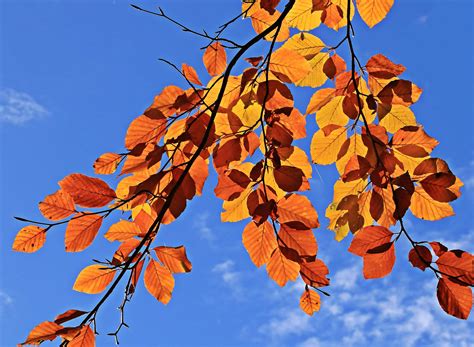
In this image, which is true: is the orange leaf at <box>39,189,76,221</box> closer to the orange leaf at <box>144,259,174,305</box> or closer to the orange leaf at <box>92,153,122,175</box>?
the orange leaf at <box>92,153,122,175</box>

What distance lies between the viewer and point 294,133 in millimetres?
1432

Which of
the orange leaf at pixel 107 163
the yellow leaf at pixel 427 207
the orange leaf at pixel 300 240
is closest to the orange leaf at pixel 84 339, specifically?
the orange leaf at pixel 107 163

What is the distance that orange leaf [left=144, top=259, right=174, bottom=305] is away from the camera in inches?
48.5

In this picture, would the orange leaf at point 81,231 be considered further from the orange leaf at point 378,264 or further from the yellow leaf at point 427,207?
the yellow leaf at point 427,207

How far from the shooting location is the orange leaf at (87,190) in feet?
3.63

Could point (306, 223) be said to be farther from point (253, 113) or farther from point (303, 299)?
point (253, 113)

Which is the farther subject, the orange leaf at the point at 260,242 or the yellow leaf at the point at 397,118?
the yellow leaf at the point at 397,118

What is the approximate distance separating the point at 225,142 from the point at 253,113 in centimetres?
17

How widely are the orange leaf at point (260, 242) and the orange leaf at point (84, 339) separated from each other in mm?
462

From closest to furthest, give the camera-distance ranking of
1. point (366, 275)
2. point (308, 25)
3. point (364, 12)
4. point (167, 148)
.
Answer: point (366, 275), point (167, 148), point (364, 12), point (308, 25)

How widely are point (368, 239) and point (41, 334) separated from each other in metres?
0.79

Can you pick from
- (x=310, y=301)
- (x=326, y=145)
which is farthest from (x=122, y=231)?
(x=326, y=145)

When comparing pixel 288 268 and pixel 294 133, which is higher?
pixel 294 133

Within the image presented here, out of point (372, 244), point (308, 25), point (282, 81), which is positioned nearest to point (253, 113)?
point (282, 81)
